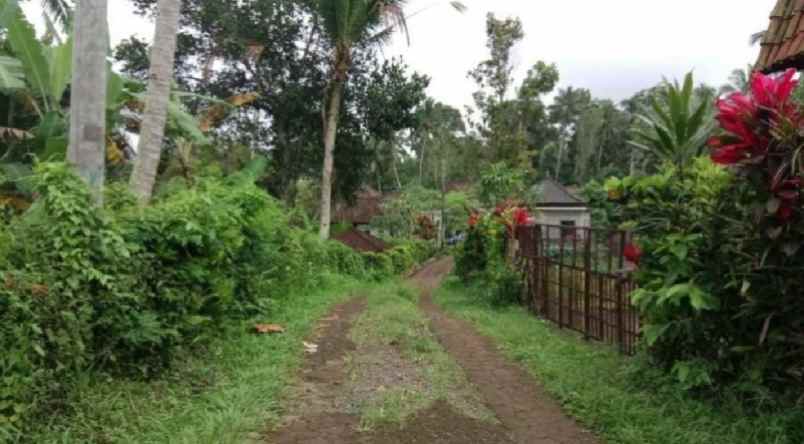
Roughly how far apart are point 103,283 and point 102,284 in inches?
2.8

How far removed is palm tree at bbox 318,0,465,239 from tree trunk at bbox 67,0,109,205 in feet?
33.4

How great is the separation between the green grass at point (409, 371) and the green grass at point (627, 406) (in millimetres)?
814

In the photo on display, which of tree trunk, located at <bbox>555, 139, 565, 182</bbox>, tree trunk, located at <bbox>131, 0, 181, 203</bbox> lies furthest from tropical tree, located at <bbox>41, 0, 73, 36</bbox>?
tree trunk, located at <bbox>555, 139, 565, 182</bbox>

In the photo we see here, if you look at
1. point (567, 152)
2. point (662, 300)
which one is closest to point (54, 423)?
point (662, 300)

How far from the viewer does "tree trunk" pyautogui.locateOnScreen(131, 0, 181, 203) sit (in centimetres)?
648

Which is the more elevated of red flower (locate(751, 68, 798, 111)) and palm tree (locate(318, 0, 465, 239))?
palm tree (locate(318, 0, 465, 239))

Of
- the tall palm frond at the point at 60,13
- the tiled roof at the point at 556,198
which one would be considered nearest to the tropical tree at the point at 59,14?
the tall palm frond at the point at 60,13

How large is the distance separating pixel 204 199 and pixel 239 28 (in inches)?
532

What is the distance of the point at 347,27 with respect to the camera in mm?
15016

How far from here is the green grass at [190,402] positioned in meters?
3.59

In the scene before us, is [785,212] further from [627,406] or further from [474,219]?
[474,219]

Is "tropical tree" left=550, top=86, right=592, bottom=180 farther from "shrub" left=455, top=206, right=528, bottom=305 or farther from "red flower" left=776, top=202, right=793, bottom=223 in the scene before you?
"red flower" left=776, top=202, right=793, bottom=223

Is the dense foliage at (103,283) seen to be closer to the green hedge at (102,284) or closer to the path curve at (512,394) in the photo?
the green hedge at (102,284)

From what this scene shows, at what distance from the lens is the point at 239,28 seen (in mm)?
17484
